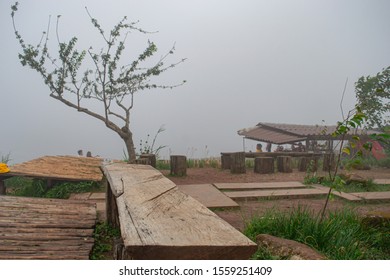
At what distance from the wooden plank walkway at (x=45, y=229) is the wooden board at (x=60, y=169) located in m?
1.31

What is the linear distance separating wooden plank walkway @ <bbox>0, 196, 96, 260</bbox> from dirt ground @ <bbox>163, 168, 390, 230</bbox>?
1.38 m

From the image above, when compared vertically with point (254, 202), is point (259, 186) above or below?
above

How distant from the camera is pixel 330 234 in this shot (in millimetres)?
2414

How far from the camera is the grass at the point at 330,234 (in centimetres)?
230

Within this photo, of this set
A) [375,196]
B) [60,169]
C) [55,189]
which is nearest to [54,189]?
[55,189]

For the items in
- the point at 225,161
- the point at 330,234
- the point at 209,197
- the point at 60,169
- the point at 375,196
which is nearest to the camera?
the point at 330,234

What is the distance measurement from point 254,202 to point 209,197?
1.97ft

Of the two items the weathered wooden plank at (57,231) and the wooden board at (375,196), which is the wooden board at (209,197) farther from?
the wooden board at (375,196)

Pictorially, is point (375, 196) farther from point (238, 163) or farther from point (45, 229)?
point (45, 229)

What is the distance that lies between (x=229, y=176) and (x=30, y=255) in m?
4.70

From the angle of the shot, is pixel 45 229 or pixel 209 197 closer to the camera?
pixel 45 229

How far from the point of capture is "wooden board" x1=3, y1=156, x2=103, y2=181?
510 cm
